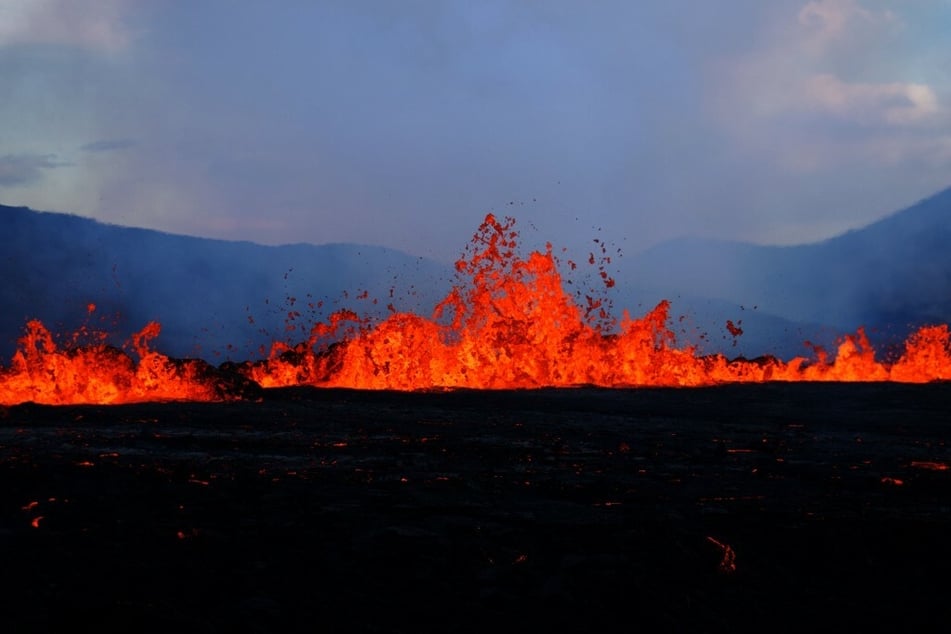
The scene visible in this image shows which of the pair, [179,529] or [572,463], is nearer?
[179,529]

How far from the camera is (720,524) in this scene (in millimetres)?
6004

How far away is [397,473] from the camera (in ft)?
27.0

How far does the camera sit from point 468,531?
5789 mm

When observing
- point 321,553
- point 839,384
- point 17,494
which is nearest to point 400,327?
point 839,384

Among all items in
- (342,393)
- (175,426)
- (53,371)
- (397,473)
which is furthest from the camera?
(342,393)

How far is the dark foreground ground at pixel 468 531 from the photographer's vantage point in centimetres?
423

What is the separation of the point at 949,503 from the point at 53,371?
48.4 ft

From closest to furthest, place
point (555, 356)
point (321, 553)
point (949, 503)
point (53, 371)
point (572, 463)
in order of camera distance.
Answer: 1. point (321, 553)
2. point (949, 503)
3. point (572, 463)
4. point (53, 371)
5. point (555, 356)

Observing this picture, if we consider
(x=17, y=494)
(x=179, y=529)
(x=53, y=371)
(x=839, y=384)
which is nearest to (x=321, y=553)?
(x=179, y=529)

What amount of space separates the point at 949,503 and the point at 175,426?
29.3 ft

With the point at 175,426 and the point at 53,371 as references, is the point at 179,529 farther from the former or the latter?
the point at 53,371

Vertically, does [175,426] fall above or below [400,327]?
below

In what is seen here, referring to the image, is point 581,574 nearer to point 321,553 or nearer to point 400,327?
point 321,553

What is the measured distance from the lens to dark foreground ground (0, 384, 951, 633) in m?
4.23
